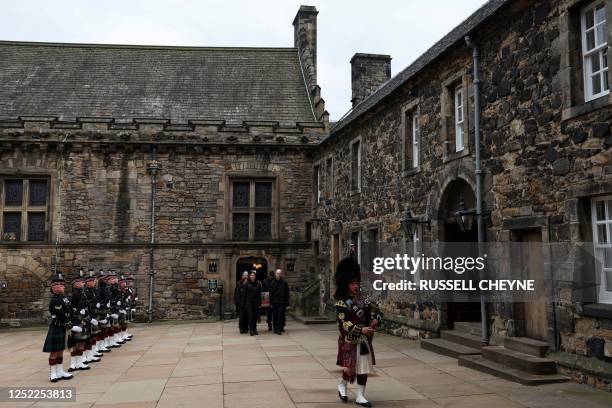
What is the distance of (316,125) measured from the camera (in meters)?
21.5

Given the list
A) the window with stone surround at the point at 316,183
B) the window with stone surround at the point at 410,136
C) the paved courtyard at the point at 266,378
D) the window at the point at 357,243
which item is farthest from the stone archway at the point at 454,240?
the window with stone surround at the point at 316,183

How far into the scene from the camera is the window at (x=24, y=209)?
65.7ft

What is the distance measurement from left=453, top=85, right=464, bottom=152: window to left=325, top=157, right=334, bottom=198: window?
8.09m

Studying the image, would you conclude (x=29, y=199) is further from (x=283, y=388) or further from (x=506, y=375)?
(x=506, y=375)

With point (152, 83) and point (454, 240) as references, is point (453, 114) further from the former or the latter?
point (152, 83)

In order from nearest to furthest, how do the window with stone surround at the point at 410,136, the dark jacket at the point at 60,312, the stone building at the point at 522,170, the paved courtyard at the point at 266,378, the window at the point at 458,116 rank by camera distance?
the paved courtyard at the point at 266,378 → the stone building at the point at 522,170 → the dark jacket at the point at 60,312 → the window at the point at 458,116 → the window with stone surround at the point at 410,136

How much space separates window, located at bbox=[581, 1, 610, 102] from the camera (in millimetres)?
7707

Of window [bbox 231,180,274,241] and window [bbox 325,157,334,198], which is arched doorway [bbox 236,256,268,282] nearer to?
window [bbox 231,180,274,241]

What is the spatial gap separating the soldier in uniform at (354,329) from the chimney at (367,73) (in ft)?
51.8

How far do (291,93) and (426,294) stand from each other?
540 inches

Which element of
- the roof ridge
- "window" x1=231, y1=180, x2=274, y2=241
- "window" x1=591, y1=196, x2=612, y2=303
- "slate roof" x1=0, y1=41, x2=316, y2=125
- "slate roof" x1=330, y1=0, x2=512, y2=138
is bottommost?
"window" x1=591, y1=196, x2=612, y2=303

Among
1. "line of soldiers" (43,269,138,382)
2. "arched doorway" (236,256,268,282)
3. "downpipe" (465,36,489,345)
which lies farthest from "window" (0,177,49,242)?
"downpipe" (465,36,489,345)

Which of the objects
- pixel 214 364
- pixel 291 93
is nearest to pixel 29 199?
pixel 291 93

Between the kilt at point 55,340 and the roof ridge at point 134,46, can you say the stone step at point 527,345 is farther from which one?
the roof ridge at point 134,46
